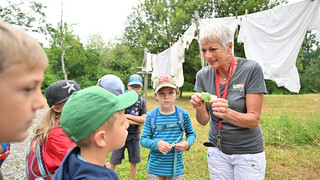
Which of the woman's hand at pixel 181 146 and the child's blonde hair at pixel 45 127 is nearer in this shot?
the child's blonde hair at pixel 45 127

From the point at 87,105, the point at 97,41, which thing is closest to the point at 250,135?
the point at 87,105

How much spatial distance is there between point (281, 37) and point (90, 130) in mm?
4251

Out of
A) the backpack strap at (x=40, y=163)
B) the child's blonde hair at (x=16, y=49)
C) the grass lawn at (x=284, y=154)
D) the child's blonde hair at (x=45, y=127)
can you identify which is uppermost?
the child's blonde hair at (x=16, y=49)

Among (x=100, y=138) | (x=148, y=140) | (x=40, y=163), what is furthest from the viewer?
(x=148, y=140)

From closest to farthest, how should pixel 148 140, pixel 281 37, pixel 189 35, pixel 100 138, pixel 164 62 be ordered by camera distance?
pixel 100 138, pixel 148 140, pixel 281 37, pixel 189 35, pixel 164 62

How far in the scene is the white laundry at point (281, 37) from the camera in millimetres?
3691

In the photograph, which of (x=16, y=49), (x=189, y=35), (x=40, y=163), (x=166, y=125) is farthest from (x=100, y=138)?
(x=189, y=35)

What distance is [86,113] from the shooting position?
3.64ft

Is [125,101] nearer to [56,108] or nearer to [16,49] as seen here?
[16,49]

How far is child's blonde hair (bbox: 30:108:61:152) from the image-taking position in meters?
1.70

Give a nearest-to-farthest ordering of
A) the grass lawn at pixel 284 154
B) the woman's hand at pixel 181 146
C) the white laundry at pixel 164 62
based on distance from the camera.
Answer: the woman's hand at pixel 181 146 → the grass lawn at pixel 284 154 → the white laundry at pixel 164 62

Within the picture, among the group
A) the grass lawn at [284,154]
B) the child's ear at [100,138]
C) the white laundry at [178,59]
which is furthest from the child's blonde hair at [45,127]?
the white laundry at [178,59]

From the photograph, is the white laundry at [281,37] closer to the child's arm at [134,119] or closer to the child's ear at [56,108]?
the child's arm at [134,119]

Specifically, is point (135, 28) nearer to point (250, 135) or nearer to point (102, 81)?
point (102, 81)
